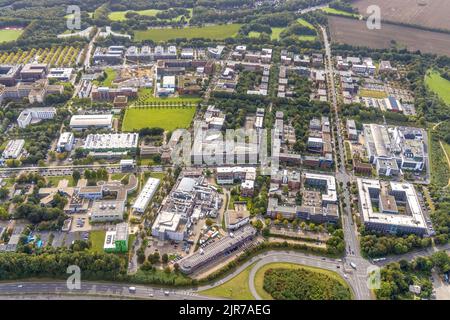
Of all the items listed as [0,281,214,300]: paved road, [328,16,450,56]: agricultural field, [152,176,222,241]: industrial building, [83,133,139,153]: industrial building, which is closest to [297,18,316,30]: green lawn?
[328,16,450,56]: agricultural field

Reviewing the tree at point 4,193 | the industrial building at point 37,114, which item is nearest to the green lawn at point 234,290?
the tree at point 4,193

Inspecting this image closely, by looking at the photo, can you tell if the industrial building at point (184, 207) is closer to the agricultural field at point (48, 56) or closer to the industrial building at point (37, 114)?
the industrial building at point (37, 114)

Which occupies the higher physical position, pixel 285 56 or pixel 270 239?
pixel 285 56

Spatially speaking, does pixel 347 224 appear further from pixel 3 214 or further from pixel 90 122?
pixel 90 122

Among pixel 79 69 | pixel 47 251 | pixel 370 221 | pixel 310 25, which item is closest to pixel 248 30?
pixel 310 25

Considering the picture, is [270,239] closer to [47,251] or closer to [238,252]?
[238,252]

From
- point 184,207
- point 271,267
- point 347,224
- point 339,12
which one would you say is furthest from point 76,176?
point 339,12

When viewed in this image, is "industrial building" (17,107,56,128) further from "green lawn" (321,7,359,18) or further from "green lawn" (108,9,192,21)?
"green lawn" (321,7,359,18)
